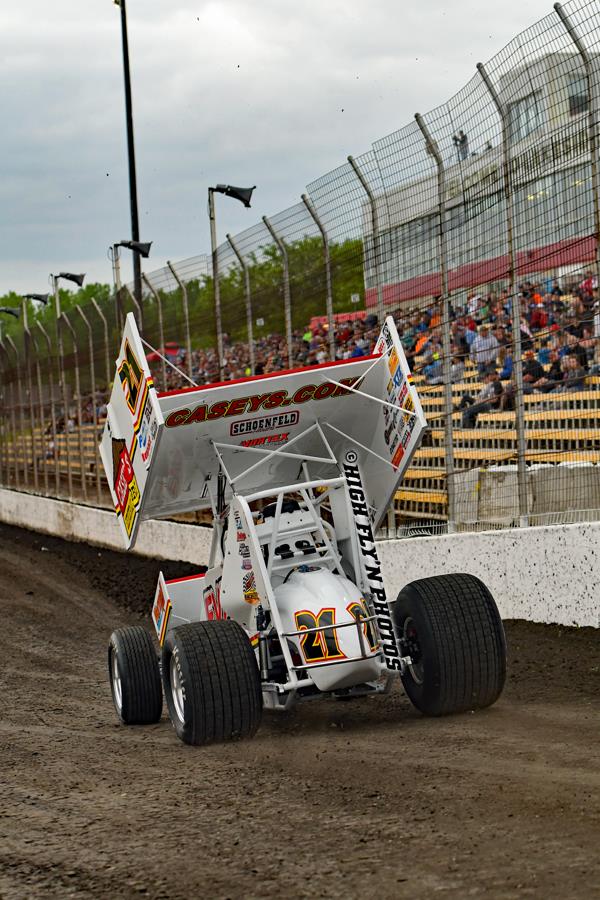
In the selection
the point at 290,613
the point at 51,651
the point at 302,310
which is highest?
the point at 302,310

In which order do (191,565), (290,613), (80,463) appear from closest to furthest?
(290,613) < (191,565) < (80,463)

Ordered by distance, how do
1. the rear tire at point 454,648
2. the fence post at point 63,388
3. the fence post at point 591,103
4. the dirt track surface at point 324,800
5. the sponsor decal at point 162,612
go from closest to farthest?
1. the dirt track surface at point 324,800
2. the rear tire at point 454,648
3. the sponsor decal at point 162,612
4. the fence post at point 591,103
5. the fence post at point 63,388

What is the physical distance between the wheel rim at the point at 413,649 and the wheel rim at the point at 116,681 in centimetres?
173

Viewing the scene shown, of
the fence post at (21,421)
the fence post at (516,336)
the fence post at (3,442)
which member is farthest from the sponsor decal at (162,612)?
the fence post at (3,442)

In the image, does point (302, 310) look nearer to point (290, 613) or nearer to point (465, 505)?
point (465, 505)

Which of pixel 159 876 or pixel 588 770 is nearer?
pixel 159 876

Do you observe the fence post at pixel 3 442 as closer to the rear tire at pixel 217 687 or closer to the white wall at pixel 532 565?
the white wall at pixel 532 565

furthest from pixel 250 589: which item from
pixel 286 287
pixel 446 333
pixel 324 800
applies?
pixel 286 287

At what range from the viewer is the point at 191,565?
50.4 feet

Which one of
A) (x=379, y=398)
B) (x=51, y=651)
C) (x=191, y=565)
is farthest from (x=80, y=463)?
(x=379, y=398)

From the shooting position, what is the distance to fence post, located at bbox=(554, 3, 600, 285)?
8.23 meters

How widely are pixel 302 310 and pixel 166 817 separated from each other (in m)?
8.49

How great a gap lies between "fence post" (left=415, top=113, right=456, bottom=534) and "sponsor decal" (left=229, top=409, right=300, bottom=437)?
330 cm

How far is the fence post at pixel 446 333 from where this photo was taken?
1002cm
